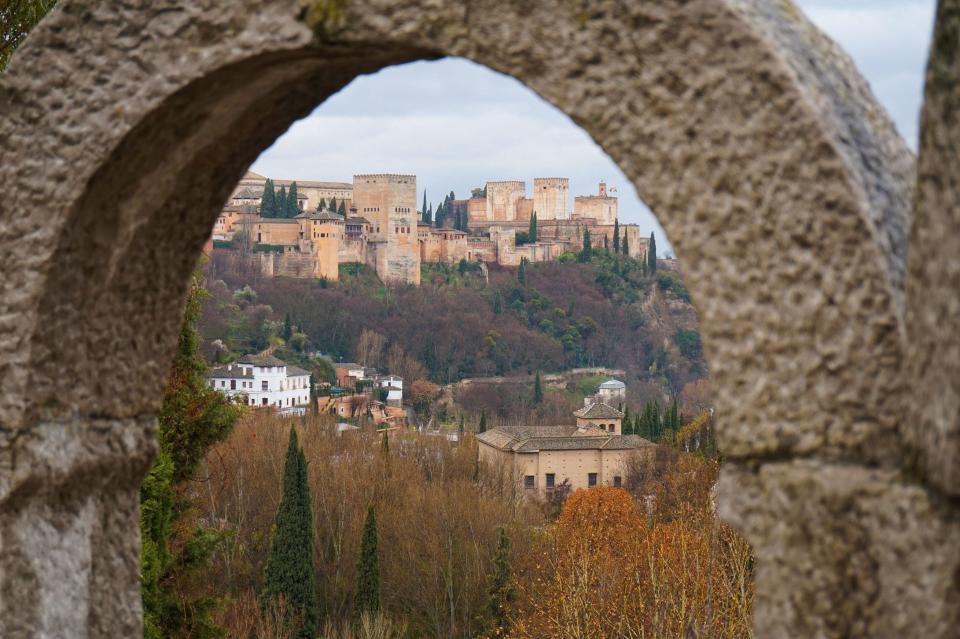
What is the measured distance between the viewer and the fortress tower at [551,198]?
8850 centimetres

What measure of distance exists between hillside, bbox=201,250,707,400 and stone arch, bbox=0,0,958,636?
164 feet

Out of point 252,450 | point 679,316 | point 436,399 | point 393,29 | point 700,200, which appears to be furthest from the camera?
point 679,316

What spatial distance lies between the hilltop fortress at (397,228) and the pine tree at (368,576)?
5534 cm

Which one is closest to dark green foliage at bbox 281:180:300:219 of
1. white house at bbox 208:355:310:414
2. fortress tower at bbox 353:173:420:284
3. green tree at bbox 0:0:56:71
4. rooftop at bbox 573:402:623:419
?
fortress tower at bbox 353:173:420:284

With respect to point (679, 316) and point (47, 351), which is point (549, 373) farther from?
point (47, 351)

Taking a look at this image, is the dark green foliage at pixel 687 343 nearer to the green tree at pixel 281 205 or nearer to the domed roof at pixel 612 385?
the domed roof at pixel 612 385

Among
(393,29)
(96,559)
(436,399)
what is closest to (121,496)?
(96,559)

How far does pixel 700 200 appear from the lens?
5.14ft

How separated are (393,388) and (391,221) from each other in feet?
74.1

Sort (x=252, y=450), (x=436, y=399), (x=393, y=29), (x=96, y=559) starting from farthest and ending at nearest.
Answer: (x=436, y=399) < (x=252, y=450) < (x=96, y=559) < (x=393, y=29)

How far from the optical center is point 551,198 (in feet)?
290

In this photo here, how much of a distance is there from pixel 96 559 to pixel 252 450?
73.4 feet

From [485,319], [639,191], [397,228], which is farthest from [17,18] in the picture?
[397,228]

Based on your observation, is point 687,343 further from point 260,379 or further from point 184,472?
point 184,472
